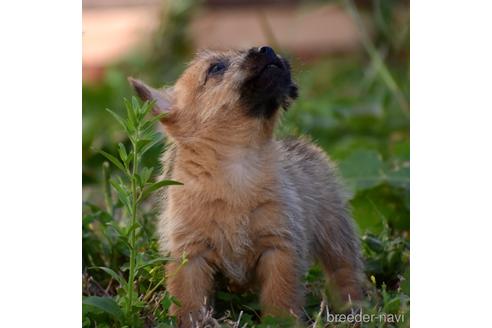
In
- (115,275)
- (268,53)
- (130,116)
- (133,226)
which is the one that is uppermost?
(268,53)

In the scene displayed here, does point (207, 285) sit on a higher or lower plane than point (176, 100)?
lower

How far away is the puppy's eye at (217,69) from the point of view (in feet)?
11.5

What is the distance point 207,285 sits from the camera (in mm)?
3332

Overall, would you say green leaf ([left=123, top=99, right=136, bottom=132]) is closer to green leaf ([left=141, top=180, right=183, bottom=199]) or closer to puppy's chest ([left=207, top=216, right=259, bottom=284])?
green leaf ([left=141, top=180, right=183, bottom=199])

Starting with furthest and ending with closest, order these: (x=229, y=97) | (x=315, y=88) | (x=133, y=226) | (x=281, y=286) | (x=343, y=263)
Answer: (x=315, y=88), (x=343, y=263), (x=229, y=97), (x=281, y=286), (x=133, y=226)

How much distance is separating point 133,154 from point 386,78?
8.23 ft

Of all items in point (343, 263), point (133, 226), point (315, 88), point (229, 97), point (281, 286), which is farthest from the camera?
point (315, 88)

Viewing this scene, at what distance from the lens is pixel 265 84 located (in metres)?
3.36

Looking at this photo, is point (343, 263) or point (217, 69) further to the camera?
point (343, 263)

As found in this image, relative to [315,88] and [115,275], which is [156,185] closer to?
[115,275]

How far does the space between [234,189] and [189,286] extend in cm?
35

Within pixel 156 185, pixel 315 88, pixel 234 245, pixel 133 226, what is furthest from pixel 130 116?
pixel 315 88

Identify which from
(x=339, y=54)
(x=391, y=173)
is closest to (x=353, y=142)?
(x=391, y=173)
